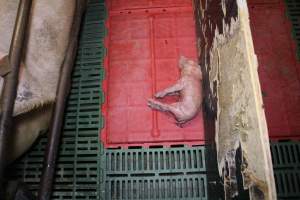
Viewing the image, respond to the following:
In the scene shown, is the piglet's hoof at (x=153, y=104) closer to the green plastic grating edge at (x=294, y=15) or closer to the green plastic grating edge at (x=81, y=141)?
the green plastic grating edge at (x=81, y=141)

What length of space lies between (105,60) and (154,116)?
0.49 m

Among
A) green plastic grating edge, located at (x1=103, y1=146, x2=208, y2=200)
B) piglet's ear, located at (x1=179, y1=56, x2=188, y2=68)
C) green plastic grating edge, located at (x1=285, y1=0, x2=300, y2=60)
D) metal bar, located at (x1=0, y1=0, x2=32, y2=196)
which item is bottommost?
green plastic grating edge, located at (x1=103, y1=146, x2=208, y2=200)

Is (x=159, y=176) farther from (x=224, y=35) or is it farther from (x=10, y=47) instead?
(x=10, y=47)

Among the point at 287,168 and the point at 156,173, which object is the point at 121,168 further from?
the point at 287,168

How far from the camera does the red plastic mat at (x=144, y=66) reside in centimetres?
175


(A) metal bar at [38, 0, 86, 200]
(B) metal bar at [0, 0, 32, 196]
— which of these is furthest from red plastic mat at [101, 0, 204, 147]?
(B) metal bar at [0, 0, 32, 196]

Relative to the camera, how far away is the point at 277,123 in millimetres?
1702

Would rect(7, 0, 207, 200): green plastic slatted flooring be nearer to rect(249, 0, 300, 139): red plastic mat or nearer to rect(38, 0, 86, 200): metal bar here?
rect(38, 0, 86, 200): metal bar

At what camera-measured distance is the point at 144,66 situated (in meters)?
1.92

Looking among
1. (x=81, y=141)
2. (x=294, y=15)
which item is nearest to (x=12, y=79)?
(x=81, y=141)

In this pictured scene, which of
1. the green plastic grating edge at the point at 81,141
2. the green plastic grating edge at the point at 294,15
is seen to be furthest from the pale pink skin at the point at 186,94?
the green plastic grating edge at the point at 294,15

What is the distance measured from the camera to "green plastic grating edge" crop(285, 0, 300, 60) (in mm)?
1933

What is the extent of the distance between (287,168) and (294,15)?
99 centimetres

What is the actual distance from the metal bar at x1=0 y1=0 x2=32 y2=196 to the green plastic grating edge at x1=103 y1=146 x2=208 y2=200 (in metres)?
0.58
